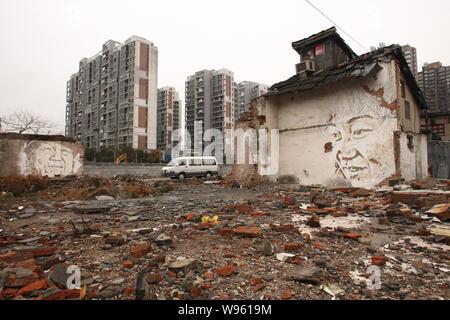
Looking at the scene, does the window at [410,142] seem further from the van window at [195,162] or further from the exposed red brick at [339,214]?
the van window at [195,162]

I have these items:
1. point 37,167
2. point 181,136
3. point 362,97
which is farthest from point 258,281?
point 181,136

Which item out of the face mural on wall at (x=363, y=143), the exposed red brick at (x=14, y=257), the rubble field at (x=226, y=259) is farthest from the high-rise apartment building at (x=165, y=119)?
the exposed red brick at (x=14, y=257)

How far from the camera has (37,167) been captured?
10.1 meters

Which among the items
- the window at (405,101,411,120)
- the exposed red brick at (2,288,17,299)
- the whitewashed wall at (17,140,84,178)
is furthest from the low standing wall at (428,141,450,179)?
the whitewashed wall at (17,140,84,178)

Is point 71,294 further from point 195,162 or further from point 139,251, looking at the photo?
point 195,162

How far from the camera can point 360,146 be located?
8836mm

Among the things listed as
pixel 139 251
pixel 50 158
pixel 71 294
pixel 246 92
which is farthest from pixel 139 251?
pixel 246 92

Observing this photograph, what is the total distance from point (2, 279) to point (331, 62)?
1384 cm

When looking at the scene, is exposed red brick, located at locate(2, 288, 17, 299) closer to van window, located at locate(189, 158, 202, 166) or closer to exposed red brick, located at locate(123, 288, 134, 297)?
exposed red brick, located at locate(123, 288, 134, 297)

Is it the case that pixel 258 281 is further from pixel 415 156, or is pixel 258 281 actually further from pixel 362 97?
pixel 415 156

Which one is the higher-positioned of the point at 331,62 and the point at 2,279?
the point at 331,62

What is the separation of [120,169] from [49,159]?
873 centimetres

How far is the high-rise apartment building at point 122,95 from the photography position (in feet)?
124
